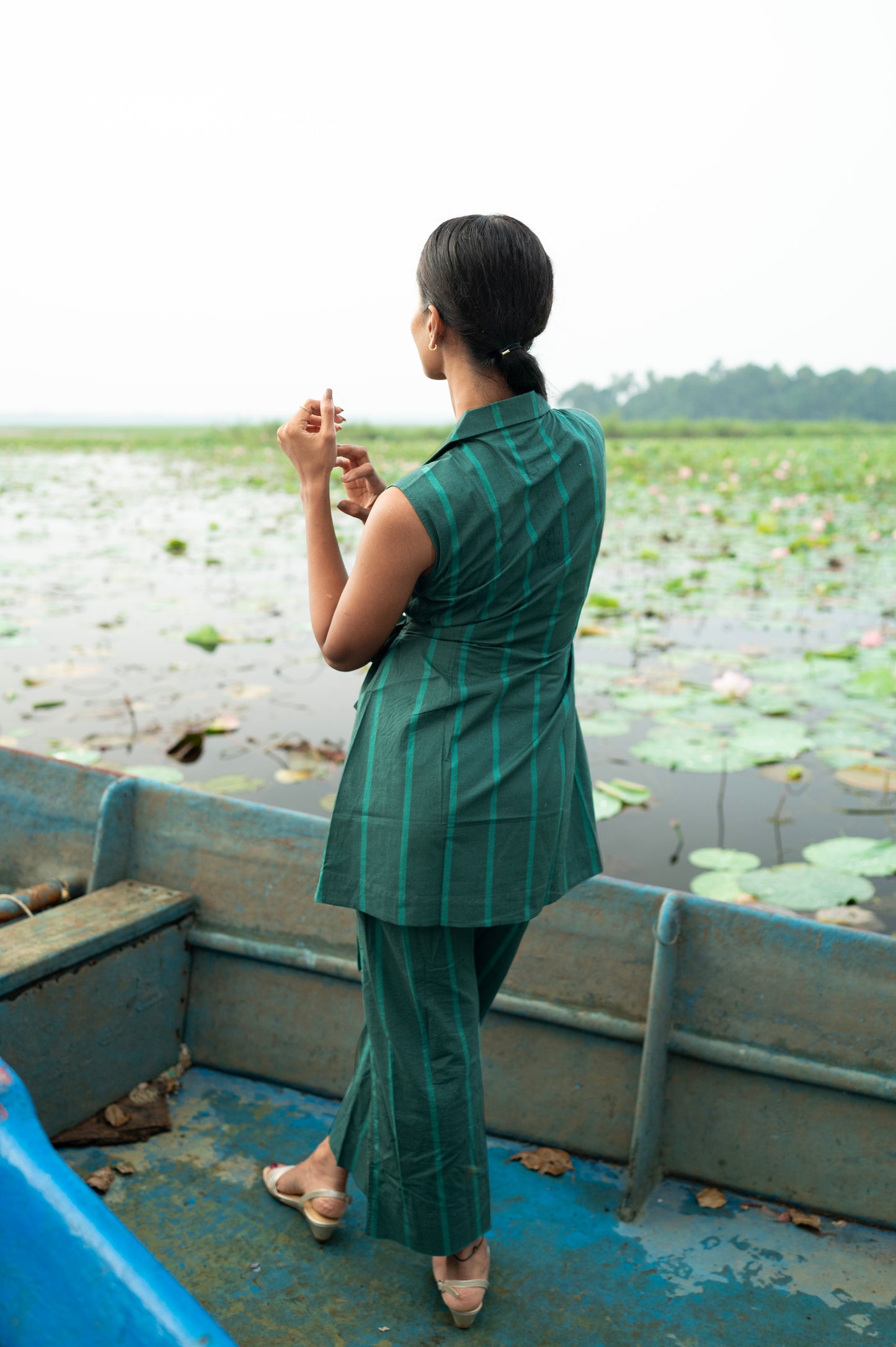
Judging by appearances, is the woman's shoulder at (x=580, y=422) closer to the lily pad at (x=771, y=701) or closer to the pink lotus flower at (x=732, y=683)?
the pink lotus flower at (x=732, y=683)

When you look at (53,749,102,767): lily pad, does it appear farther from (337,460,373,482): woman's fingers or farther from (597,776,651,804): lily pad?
(337,460,373,482): woman's fingers

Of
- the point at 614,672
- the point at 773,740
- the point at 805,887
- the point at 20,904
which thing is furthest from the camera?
the point at 614,672

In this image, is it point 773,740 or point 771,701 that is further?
point 771,701

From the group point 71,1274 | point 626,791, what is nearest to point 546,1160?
point 71,1274

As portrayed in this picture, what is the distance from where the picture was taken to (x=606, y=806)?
289cm

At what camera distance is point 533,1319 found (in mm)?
1228

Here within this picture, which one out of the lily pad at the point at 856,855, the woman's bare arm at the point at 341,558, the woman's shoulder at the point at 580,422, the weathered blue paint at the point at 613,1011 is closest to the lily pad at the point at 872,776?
the lily pad at the point at 856,855

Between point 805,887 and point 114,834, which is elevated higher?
point 114,834

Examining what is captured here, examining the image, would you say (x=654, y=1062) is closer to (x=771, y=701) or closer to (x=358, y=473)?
(x=358, y=473)

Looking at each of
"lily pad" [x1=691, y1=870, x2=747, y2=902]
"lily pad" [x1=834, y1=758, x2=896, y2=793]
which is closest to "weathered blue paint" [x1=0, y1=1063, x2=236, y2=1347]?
"lily pad" [x1=691, y1=870, x2=747, y2=902]

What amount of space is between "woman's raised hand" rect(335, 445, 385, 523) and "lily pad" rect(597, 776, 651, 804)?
192cm

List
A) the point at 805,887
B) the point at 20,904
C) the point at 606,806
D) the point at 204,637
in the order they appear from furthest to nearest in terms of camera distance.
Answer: the point at 204,637 < the point at 606,806 < the point at 805,887 < the point at 20,904

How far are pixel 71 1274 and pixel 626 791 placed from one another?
2415 millimetres

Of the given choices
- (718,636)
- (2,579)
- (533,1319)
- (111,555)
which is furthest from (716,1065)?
(111,555)
